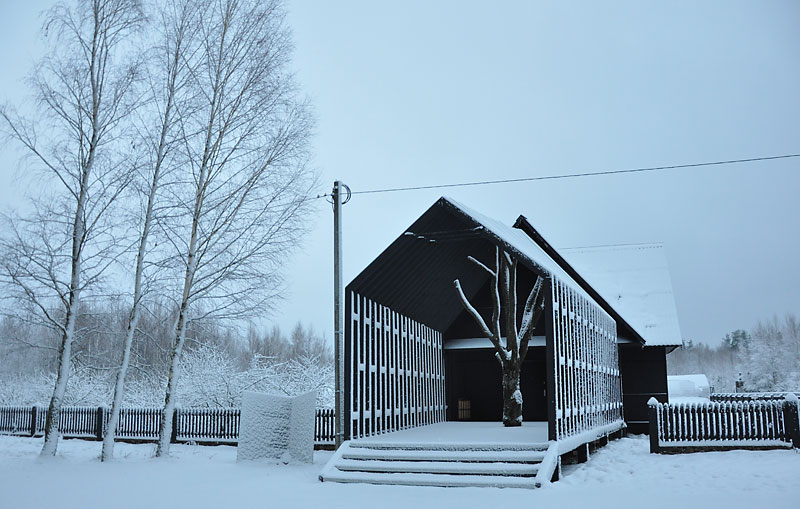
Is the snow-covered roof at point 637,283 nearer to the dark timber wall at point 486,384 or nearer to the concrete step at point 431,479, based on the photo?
the dark timber wall at point 486,384

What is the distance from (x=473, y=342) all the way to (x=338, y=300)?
7.12 meters

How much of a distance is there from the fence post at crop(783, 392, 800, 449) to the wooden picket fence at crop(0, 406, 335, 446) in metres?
10.2

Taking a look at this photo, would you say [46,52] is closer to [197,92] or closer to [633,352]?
[197,92]

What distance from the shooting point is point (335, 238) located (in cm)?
1438

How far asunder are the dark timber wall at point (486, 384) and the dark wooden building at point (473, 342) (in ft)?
0.09

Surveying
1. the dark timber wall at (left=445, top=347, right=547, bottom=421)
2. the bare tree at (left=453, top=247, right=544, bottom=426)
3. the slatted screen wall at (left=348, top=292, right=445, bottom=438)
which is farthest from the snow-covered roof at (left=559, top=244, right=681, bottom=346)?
the slatted screen wall at (left=348, top=292, right=445, bottom=438)

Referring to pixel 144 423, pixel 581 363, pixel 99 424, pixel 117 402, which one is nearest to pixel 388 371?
pixel 581 363

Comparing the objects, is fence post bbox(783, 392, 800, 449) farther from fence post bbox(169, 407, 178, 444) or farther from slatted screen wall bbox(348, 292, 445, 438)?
fence post bbox(169, 407, 178, 444)

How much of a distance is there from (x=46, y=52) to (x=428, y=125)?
162 m

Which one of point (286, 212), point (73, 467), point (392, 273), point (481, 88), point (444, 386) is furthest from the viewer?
point (481, 88)

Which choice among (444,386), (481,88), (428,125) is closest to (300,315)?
(444,386)

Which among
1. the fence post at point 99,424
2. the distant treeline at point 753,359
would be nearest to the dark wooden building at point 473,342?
the fence post at point 99,424

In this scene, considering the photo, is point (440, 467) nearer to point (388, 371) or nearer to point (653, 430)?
point (388, 371)

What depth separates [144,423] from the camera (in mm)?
20609
